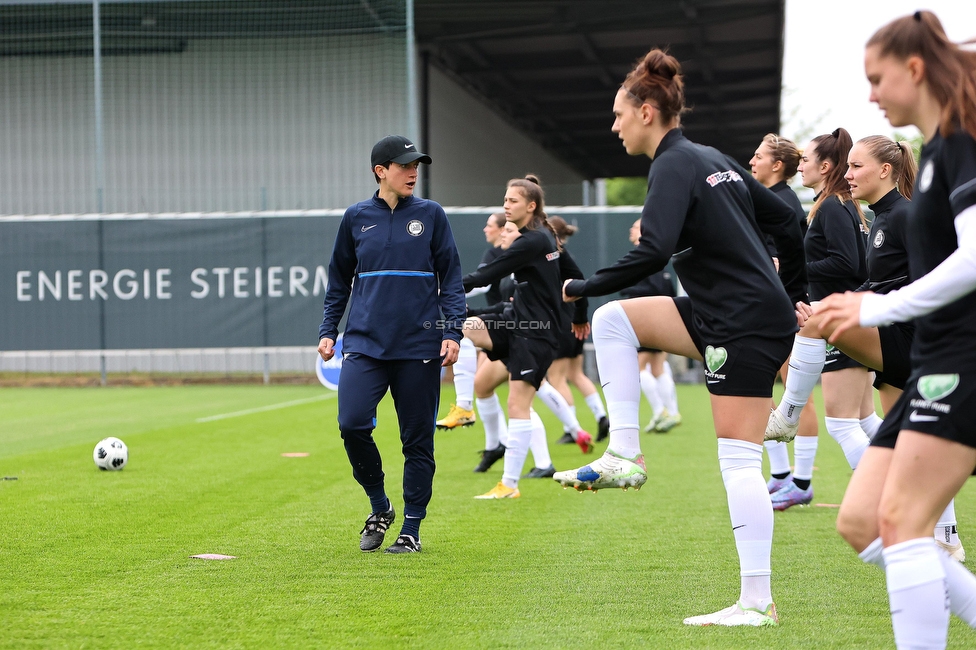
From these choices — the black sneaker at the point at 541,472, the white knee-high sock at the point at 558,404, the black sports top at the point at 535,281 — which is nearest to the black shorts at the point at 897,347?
the black sports top at the point at 535,281

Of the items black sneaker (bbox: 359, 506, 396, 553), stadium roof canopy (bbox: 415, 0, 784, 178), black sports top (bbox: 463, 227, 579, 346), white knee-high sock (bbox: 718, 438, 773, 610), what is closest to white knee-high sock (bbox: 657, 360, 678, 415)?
black sports top (bbox: 463, 227, 579, 346)

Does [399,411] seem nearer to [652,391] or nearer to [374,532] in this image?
[374,532]

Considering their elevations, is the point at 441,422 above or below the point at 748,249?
below

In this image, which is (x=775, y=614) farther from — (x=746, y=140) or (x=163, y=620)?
(x=746, y=140)

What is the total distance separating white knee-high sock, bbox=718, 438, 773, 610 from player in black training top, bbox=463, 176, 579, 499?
349cm

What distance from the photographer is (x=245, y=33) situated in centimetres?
2300

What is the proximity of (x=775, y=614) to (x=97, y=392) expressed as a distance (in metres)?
16.5


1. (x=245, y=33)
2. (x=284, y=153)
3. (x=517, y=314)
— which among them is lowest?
(x=517, y=314)

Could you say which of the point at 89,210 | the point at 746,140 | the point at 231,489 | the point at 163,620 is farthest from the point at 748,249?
the point at 746,140

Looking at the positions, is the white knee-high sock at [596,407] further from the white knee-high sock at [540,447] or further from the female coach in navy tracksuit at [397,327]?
the female coach in navy tracksuit at [397,327]

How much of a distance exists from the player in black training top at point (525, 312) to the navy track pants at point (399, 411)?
1764 millimetres

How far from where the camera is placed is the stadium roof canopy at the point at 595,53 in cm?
2425

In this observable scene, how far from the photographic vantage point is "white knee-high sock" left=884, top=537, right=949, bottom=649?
2.81 meters

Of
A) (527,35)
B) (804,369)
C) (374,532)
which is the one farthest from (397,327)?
(527,35)
